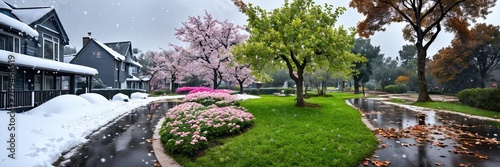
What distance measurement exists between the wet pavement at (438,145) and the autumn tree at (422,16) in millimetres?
12296

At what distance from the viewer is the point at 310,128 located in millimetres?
8359

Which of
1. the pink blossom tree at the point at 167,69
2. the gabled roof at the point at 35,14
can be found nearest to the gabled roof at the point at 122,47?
the pink blossom tree at the point at 167,69

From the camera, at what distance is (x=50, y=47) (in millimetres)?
18891

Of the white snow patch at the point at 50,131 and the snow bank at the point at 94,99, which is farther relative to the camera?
the snow bank at the point at 94,99

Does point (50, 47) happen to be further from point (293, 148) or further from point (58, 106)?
point (293, 148)

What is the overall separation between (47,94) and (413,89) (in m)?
53.4

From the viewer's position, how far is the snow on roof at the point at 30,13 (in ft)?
54.9

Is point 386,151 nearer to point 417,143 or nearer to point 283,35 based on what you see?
point 417,143

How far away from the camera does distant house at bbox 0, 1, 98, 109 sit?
12.1 m

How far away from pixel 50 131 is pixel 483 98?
21.2m

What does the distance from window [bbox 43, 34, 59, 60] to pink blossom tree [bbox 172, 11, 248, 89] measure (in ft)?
37.8

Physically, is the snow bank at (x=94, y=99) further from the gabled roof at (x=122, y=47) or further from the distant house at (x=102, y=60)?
the gabled roof at (x=122, y=47)

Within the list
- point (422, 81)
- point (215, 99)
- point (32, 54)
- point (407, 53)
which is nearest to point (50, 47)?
point (32, 54)

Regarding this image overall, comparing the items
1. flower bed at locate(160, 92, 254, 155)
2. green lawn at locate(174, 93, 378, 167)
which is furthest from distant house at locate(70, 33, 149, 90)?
green lawn at locate(174, 93, 378, 167)
